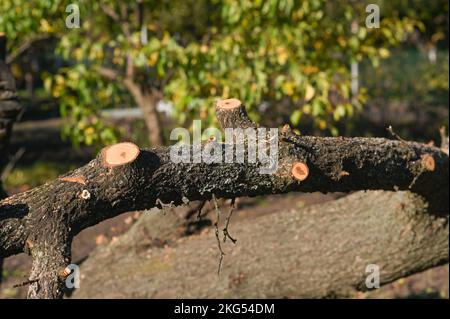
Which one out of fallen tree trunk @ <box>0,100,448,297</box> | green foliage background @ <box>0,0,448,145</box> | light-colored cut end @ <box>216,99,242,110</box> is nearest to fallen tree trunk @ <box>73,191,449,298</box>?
fallen tree trunk @ <box>0,100,448,297</box>

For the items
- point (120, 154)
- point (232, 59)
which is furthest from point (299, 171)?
point (232, 59)

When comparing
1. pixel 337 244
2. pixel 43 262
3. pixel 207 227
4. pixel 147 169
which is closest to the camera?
pixel 43 262

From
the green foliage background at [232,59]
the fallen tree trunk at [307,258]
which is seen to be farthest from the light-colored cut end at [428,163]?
the green foliage background at [232,59]

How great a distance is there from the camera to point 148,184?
139 inches

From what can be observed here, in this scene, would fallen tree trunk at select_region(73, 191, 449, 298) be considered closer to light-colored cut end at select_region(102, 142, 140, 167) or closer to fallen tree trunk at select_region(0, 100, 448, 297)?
fallen tree trunk at select_region(0, 100, 448, 297)

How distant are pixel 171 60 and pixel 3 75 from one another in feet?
7.31

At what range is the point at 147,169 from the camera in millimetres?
3494

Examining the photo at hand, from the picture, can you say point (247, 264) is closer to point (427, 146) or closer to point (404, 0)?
point (427, 146)

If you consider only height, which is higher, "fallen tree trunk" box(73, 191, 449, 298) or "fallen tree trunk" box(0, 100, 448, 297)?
"fallen tree trunk" box(0, 100, 448, 297)

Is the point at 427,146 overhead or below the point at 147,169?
below

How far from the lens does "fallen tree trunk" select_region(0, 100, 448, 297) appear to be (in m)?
3.34

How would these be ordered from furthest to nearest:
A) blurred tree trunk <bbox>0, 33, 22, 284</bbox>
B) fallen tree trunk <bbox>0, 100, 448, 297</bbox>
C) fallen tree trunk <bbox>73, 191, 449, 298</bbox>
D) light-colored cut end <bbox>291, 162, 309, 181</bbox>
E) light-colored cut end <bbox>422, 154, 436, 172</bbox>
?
fallen tree trunk <bbox>73, 191, 449, 298</bbox> < blurred tree trunk <bbox>0, 33, 22, 284</bbox> < light-colored cut end <bbox>422, 154, 436, 172</bbox> < light-colored cut end <bbox>291, 162, 309, 181</bbox> < fallen tree trunk <bbox>0, 100, 448, 297</bbox>

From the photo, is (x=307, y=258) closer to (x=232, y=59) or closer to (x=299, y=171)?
(x=299, y=171)

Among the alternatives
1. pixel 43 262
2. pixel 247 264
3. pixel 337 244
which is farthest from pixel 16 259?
pixel 43 262
